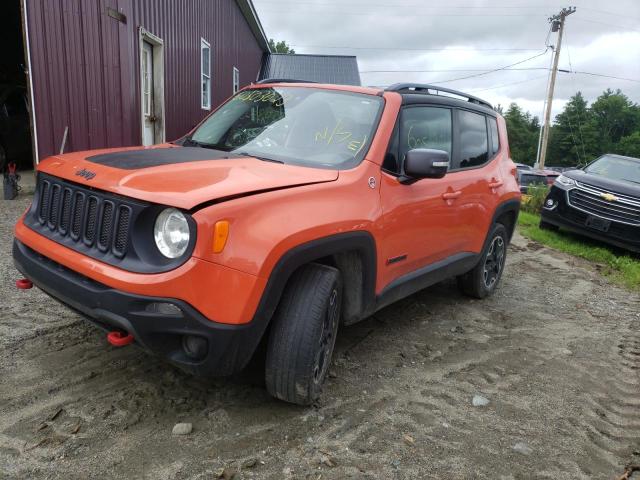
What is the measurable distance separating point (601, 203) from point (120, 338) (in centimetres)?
790

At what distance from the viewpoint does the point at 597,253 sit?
26.4 feet

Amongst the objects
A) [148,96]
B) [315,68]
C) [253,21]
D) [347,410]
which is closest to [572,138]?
[315,68]

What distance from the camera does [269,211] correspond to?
2.40m

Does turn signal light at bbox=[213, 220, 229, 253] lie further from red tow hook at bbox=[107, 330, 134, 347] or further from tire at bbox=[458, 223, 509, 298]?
tire at bbox=[458, 223, 509, 298]

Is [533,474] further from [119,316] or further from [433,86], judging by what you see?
[433,86]

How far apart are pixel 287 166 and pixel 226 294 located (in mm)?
962

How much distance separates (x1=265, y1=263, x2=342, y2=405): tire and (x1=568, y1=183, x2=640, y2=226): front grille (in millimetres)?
6863

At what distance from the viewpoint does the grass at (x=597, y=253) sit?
692cm

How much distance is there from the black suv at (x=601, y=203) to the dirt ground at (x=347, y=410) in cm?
429

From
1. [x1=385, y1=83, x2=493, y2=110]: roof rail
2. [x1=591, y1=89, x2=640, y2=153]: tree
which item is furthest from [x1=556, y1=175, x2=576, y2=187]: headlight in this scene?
[x1=591, y1=89, x2=640, y2=153]: tree

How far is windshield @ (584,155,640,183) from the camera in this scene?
29.0ft

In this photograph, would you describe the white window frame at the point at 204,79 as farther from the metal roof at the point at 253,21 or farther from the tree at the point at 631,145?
the tree at the point at 631,145

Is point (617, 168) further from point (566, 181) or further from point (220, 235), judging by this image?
point (220, 235)

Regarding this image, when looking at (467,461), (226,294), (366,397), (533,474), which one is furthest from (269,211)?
(533,474)
